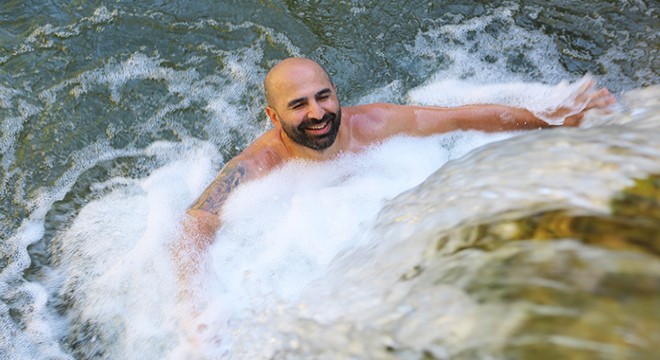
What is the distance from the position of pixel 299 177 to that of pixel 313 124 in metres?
0.35

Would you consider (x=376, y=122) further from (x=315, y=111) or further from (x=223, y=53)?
(x=223, y=53)

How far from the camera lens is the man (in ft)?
9.49

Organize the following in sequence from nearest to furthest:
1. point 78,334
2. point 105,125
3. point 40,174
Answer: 1. point 78,334
2. point 40,174
3. point 105,125

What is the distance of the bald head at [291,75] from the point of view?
2.98 meters

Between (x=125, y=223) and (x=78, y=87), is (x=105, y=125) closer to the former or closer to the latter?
(x=78, y=87)

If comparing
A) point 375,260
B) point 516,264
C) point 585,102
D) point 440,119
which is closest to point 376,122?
point 440,119

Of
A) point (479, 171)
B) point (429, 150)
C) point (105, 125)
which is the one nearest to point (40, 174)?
point (105, 125)

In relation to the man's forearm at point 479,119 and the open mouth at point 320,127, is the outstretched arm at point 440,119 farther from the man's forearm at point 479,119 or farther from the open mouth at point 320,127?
the open mouth at point 320,127

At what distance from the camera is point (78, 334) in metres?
2.82

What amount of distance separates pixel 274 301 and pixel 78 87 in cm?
232

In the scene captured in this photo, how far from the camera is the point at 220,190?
117 inches

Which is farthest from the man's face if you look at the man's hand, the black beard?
the man's hand

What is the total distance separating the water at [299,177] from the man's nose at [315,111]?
358 millimetres

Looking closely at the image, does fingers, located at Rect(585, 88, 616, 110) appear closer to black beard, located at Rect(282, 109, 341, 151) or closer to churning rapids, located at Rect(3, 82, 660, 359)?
churning rapids, located at Rect(3, 82, 660, 359)
